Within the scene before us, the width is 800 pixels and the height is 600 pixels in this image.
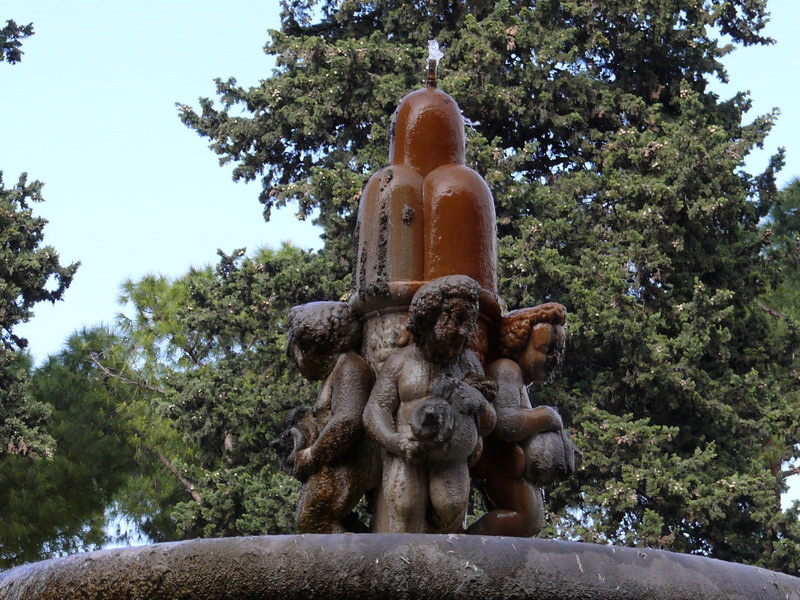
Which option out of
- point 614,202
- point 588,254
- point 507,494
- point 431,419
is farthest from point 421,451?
point 614,202

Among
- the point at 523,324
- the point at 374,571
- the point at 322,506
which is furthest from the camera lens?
the point at 523,324

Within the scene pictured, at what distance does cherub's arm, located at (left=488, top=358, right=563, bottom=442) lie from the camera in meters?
5.12

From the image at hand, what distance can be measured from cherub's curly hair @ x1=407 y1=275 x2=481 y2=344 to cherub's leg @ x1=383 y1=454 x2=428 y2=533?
604mm

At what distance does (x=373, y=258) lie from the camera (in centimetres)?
563

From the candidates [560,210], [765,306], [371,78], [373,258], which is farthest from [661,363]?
[373,258]

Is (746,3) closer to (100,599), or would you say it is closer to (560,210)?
(560,210)

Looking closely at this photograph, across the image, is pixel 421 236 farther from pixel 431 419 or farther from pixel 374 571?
pixel 374 571

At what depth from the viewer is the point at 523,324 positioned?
551 cm

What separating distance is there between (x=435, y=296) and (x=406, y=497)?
2.88 feet

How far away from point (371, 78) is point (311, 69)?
116 cm

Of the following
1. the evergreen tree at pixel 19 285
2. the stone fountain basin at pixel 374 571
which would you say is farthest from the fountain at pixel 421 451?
the evergreen tree at pixel 19 285

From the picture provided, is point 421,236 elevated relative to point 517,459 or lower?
elevated

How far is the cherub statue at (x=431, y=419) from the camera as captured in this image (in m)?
4.74

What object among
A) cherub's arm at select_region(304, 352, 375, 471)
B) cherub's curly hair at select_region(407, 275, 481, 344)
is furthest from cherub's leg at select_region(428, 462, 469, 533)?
cherub's curly hair at select_region(407, 275, 481, 344)
